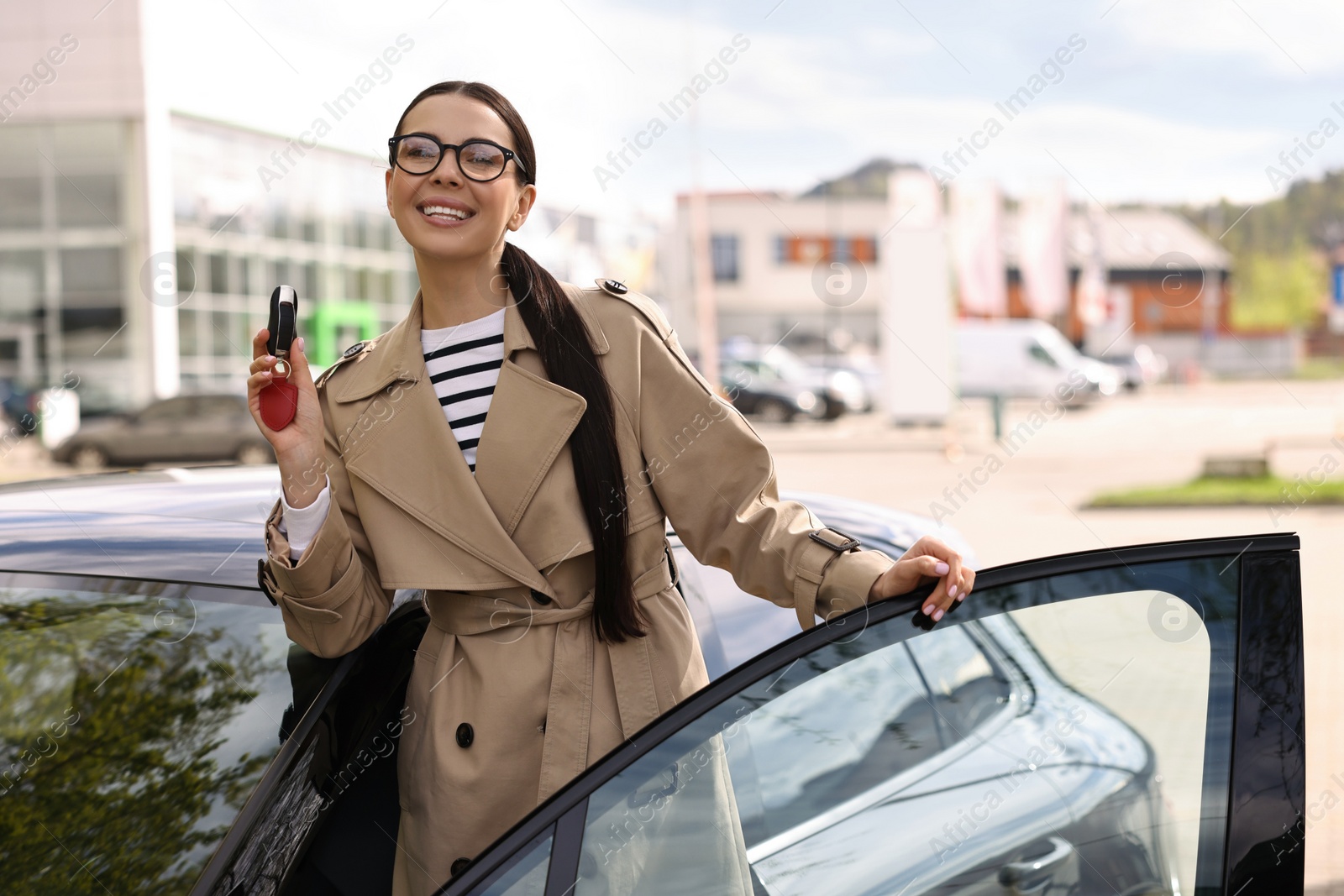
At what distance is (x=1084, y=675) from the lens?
148 cm

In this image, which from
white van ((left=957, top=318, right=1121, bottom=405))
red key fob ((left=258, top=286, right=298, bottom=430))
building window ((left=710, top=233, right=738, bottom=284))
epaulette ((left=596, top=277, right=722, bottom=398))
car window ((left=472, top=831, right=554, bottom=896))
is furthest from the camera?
building window ((left=710, top=233, right=738, bottom=284))

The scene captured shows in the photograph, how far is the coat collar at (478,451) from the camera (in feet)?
5.51

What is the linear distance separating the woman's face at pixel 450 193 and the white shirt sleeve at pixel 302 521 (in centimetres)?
39

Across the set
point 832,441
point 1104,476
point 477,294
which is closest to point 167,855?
point 477,294

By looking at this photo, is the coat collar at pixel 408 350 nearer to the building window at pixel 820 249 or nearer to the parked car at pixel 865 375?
the parked car at pixel 865 375

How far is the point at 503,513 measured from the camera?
5.61 feet

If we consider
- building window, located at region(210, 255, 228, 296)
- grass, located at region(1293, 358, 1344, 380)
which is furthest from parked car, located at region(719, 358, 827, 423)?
grass, located at region(1293, 358, 1344, 380)

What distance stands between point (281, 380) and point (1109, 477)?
14657 millimetres

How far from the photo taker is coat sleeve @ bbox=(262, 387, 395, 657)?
1.62m

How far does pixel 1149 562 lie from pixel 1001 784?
32 centimetres

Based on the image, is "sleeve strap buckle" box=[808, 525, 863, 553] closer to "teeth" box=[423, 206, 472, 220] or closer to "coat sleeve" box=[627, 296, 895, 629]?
"coat sleeve" box=[627, 296, 895, 629]

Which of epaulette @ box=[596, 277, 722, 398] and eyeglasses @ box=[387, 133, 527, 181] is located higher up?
eyeglasses @ box=[387, 133, 527, 181]

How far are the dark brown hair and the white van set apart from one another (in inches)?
1056

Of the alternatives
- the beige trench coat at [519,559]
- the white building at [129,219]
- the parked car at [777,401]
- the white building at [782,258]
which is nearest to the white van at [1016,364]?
the parked car at [777,401]
